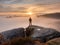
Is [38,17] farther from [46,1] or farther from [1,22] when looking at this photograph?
[1,22]

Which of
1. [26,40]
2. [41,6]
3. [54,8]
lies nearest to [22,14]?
[41,6]

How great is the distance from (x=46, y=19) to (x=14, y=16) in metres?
0.29

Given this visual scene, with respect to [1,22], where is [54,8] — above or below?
above

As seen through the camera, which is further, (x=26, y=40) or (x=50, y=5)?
(x=50, y=5)

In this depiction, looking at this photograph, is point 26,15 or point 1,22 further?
point 1,22

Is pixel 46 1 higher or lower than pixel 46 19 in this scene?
higher

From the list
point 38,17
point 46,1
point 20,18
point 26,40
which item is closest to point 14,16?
point 20,18

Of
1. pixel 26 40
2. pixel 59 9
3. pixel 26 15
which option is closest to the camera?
pixel 26 40

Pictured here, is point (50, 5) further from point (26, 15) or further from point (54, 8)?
point (26, 15)

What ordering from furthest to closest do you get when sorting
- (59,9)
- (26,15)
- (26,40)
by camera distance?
(59,9), (26,15), (26,40)

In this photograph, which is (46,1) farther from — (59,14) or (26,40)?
(26,40)

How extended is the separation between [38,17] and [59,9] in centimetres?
20

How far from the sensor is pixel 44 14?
142cm

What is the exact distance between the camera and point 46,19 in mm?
1424
